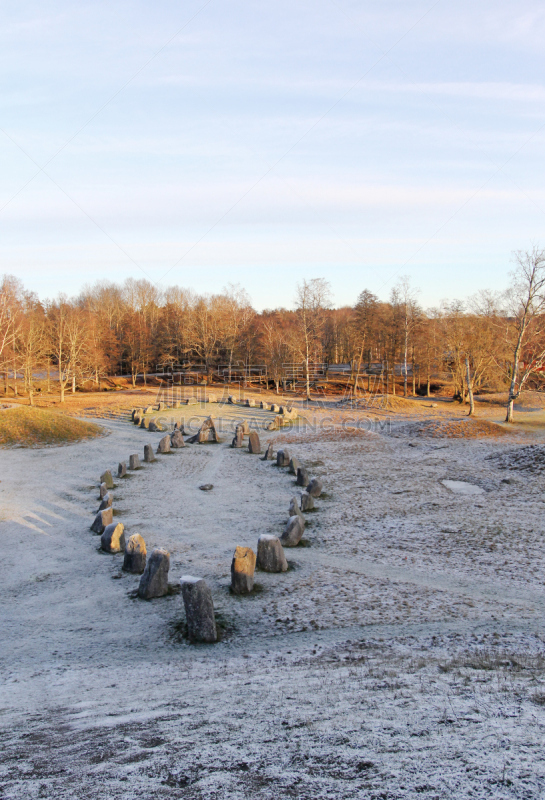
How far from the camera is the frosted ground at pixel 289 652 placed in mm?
3498

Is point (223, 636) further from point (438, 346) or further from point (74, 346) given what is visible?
point (438, 346)

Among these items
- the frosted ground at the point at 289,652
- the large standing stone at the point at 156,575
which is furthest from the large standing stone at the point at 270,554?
the large standing stone at the point at 156,575

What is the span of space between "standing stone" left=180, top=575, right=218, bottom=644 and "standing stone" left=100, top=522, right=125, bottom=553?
431cm

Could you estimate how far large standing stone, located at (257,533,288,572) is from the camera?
8977mm

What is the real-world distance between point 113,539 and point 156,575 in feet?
9.22

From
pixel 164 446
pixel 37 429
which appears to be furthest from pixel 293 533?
pixel 37 429

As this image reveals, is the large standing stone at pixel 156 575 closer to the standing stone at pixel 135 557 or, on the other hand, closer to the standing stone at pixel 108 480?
the standing stone at pixel 135 557

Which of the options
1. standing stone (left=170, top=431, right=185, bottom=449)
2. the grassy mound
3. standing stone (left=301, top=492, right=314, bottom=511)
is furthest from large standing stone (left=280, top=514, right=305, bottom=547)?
the grassy mound

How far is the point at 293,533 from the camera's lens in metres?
10.6

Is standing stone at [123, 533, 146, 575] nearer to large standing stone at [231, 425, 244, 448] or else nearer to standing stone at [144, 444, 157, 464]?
standing stone at [144, 444, 157, 464]

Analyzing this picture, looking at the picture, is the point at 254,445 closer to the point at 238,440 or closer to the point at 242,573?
the point at 238,440

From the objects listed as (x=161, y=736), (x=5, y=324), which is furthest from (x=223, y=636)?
(x=5, y=324)

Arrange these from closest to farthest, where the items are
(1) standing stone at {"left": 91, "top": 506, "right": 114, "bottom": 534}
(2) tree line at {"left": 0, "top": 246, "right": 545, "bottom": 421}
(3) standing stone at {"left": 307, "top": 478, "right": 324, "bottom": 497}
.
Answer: (1) standing stone at {"left": 91, "top": 506, "right": 114, "bottom": 534}
(3) standing stone at {"left": 307, "top": 478, "right": 324, "bottom": 497}
(2) tree line at {"left": 0, "top": 246, "right": 545, "bottom": 421}

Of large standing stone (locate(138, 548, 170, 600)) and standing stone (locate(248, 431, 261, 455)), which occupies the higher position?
standing stone (locate(248, 431, 261, 455))
